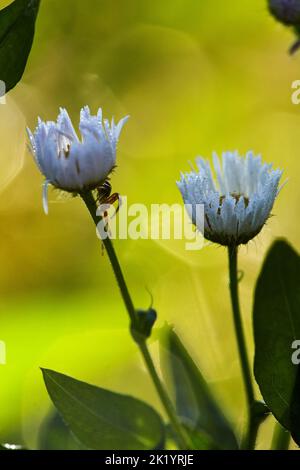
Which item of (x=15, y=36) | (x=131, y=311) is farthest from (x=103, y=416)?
(x=15, y=36)

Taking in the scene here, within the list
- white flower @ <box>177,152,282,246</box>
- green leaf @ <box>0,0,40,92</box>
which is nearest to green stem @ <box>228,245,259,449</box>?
white flower @ <box>177,152,282,246</box>

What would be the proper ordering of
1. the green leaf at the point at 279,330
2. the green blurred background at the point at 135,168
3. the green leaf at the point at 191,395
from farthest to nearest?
the green blurred background at the point at 135,168 < the green leaf at the point at 191,395 < the green leaf at the point at 279,330

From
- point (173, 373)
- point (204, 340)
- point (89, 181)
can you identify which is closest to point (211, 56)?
point (204, 340)

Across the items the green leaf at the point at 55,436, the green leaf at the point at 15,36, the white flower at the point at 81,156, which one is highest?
the green leaf at the point at 15,36

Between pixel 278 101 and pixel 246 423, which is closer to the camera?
pixel 246 423

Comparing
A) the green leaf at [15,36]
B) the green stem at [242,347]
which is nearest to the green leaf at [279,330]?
the green stem at [242,347]

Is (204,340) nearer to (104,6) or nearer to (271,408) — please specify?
(271,408)

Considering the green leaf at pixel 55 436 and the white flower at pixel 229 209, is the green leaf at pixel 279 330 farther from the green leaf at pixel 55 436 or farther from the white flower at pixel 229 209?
the green leaf at pixel 55 436
